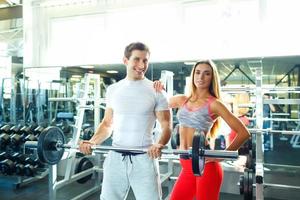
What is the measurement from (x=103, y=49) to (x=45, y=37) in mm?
1121

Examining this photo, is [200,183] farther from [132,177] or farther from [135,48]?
[135,48]

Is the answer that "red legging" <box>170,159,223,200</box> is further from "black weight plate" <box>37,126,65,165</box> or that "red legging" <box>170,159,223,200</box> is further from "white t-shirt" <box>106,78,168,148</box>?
"black weight plate" <box>37,126,65,165</box>

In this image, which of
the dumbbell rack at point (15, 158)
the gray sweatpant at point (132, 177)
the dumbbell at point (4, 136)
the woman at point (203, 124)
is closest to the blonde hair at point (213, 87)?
the woman at point (203, 124)

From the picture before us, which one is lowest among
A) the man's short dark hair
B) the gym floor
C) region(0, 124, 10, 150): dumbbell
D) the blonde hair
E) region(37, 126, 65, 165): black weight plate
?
the gym floor

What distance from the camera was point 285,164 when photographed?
3904 mm

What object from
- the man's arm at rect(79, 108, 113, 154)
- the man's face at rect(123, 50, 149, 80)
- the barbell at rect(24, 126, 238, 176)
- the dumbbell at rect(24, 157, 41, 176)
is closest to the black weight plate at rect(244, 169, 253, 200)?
the barbell at rect(24, 126, 238, 176)

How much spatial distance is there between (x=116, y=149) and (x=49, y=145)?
647 millimetres

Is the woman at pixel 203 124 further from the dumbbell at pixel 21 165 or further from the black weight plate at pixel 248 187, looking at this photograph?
the dumbbell at pixel 21 165

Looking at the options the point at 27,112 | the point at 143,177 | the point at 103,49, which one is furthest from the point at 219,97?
the point at 27,112

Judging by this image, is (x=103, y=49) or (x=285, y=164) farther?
(x=103, y=49)

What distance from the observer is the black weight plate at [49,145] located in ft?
6.36

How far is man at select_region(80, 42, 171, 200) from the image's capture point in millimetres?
1609

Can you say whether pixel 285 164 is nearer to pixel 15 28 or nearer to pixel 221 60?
pixel 221 60

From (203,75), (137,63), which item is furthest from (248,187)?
(137,63)
